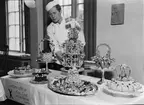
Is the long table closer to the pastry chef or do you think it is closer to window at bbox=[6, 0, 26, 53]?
the pastry chef

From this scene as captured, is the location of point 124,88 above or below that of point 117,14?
below

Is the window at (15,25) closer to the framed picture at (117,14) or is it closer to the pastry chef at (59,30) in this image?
the pastry chef at (59,30)

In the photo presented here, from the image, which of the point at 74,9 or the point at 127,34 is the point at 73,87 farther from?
the point at 74,9

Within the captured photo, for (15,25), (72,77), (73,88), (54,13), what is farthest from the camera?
(15,25)

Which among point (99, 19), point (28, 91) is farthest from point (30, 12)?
point (28, 91)

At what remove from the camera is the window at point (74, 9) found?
10.9ft

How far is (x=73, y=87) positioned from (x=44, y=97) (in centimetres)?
25

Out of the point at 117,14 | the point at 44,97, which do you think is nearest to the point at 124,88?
the point at 44,97

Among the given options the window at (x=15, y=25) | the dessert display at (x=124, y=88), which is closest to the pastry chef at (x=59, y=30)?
the dessert display at (x=124, y=88)

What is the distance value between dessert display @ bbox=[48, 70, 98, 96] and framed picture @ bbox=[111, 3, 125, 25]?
1250mm

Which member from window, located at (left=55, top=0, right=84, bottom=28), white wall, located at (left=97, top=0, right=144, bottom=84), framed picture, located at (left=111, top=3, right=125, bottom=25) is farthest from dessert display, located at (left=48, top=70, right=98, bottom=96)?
window, located at (left=55, top=0, right=84, bottom=28)

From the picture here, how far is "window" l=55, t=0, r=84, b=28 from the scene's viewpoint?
3.32 meters

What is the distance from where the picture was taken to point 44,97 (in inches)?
66.1

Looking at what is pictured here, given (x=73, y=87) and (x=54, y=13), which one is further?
(x=54, y=13)
